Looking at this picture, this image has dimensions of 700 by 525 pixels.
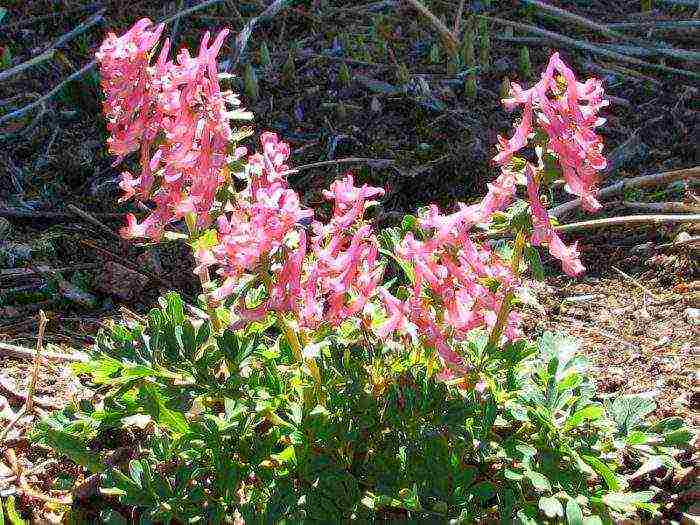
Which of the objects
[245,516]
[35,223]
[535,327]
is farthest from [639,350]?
[35,223]

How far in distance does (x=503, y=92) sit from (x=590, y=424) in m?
2.67

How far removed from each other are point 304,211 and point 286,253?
0.12 m

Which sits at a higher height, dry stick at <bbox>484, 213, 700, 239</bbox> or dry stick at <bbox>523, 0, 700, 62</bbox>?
dry stick at <bbox>523, 0, 700, 62</bbox>

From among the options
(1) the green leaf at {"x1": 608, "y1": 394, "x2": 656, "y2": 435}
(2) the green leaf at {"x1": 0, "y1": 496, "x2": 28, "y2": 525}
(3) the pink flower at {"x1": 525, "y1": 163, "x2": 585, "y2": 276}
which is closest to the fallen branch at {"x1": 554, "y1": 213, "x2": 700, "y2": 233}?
(1) the green leaf at {"x1": 608, "y1": 394, "x2": 656, "y2": 435}

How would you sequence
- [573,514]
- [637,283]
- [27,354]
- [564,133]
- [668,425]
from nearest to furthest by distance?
[564,133]
[573,514]
[668,425]
[27,354]
[637,283]

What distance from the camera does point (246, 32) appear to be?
193 inches

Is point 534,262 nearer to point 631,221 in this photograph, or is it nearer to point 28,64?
point 631,221

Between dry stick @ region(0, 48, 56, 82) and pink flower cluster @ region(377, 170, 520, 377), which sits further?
dry stick @ region(0, 48, 56, 82)

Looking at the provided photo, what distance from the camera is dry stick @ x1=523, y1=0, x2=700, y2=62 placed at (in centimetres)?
517

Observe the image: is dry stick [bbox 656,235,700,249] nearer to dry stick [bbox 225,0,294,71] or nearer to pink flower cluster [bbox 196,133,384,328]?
pink flower cluster [bbox 196,133,384,328]

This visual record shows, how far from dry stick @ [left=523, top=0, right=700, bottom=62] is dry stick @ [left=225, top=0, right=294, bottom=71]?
166cm

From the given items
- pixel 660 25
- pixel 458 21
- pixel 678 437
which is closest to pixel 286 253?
pixel 678 437

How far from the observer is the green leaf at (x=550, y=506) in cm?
234

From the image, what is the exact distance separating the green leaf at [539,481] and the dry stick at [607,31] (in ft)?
11.8
